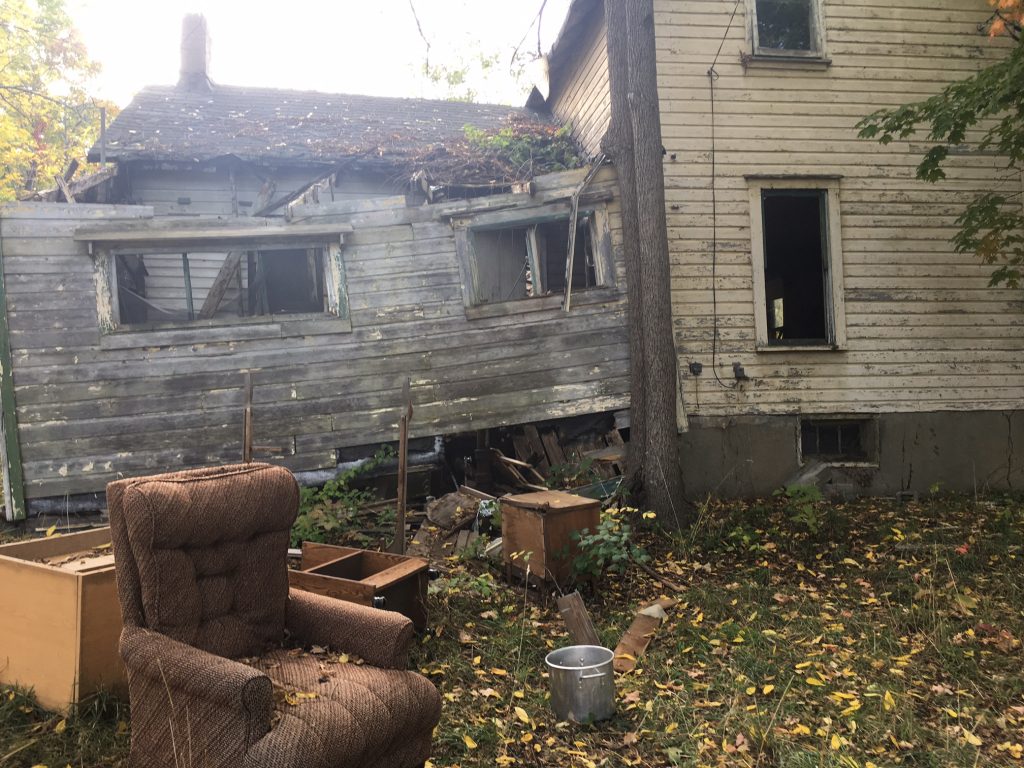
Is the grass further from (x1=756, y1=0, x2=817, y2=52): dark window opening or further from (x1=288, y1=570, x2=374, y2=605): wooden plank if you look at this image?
(x1=756, y1=0, x2=817, y2=52): dark window opening

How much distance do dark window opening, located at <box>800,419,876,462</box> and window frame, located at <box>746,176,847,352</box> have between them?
93 cm

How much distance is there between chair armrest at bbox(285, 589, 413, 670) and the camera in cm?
302

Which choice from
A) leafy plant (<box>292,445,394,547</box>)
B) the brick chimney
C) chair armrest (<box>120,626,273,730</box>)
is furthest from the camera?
the brick chimney

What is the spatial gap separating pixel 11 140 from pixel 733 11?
1510 cm

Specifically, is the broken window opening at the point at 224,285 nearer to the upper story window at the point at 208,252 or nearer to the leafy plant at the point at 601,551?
the upper story window at the point at 208,252

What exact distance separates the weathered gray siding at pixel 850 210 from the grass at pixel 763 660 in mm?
1912

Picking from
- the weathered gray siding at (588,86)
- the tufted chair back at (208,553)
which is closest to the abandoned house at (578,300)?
the weathered gray siding at (588,86)

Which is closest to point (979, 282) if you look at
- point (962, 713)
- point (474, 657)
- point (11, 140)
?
point (962, 713)

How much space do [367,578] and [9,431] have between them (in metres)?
4.40

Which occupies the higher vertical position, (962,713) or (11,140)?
(11,140)

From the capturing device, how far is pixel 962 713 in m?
3.58

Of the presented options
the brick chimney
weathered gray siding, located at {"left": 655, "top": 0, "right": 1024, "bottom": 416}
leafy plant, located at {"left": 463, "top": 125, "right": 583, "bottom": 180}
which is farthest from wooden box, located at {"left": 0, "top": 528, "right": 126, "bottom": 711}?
the brick chimney

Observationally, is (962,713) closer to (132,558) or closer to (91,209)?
(132,558)

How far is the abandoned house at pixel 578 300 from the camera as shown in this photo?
6.88 meters
